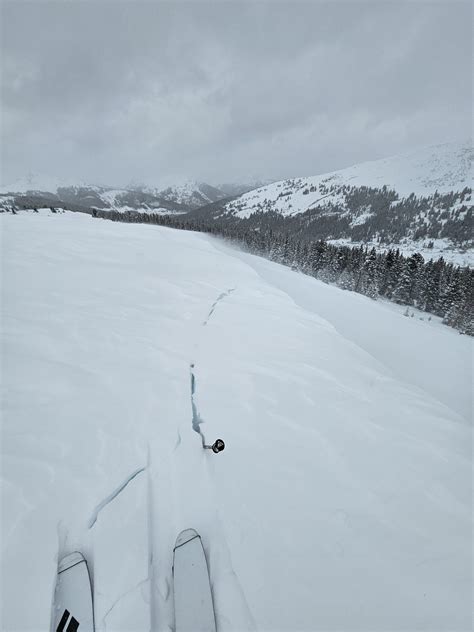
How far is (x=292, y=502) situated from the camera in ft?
13.9

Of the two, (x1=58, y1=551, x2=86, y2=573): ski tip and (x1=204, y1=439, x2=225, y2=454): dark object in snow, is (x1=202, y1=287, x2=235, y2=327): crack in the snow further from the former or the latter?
(x1=58, y1=551, x2=86, y2=573): ski tip

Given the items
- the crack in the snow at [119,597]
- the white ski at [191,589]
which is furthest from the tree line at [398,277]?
the crack in the snow at [119,597]

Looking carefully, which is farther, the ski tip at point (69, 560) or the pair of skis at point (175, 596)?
the ski tip at point (69, 560)

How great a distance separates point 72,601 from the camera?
2.95 m

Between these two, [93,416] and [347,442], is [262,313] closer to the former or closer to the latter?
[347,442]

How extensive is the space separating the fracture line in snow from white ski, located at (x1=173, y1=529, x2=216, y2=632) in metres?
1.16

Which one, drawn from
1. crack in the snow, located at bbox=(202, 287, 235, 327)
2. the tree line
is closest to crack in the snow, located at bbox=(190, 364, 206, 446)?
crack in the snow, located at bbox=(202, 287, 235, 327)

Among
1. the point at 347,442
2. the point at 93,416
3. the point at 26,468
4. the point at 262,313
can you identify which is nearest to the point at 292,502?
the point at 347,442

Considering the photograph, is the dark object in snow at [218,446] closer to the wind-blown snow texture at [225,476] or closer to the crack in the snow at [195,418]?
the wind-blown snow texture at [225,476]

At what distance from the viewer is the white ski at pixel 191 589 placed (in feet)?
9.86

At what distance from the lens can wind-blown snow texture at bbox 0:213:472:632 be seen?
10.5 ft

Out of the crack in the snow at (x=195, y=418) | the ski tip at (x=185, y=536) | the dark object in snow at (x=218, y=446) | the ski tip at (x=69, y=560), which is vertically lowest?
the ski tip at (x=185, y=536)

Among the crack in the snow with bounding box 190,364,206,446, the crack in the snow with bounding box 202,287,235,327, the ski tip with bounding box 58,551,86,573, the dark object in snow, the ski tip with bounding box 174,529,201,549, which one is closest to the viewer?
the ski tip with bounding box 58,551,86,573

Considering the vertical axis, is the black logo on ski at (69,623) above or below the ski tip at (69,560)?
below
